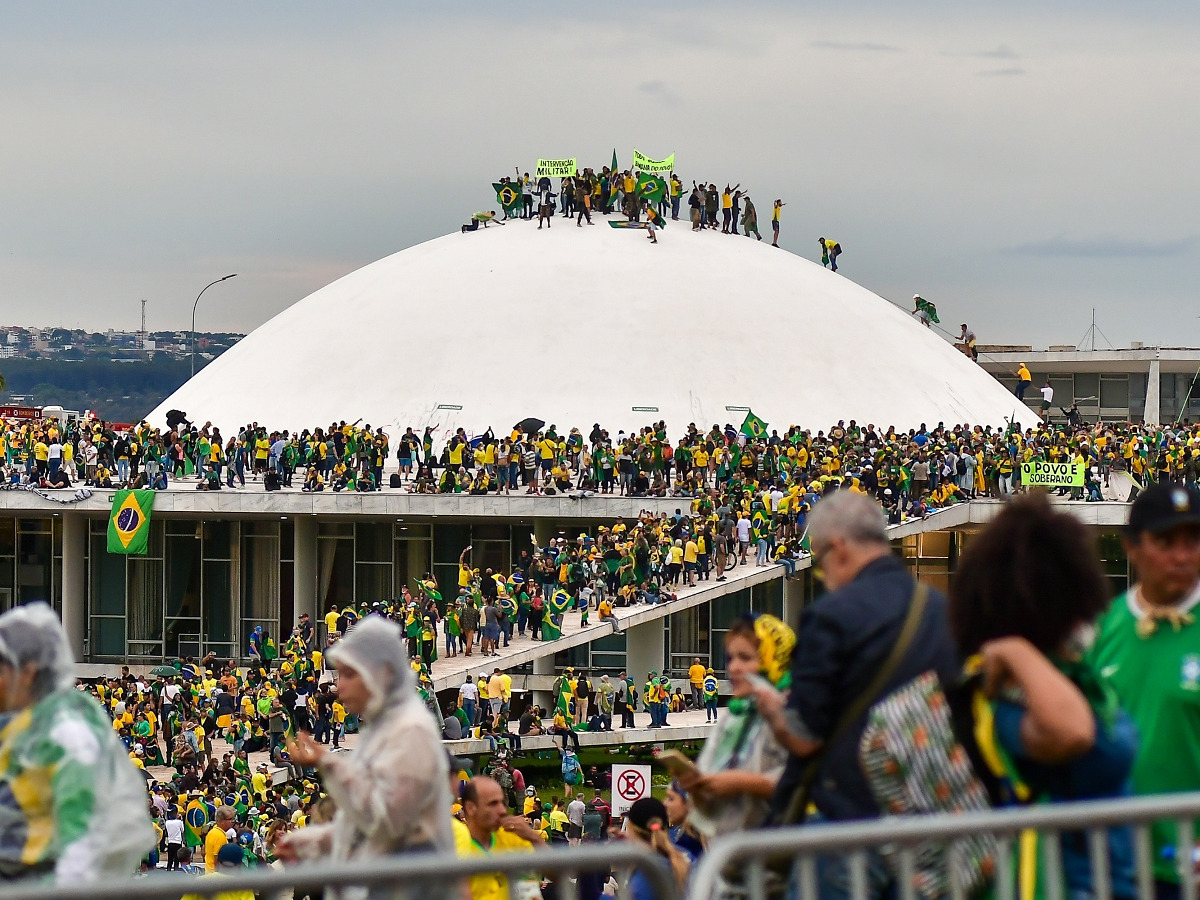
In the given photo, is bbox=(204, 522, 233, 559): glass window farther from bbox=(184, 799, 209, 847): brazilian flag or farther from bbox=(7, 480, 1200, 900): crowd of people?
bbox=(7, 480, 1200, 900): crowd of people

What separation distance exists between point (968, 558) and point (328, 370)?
51.2 metres

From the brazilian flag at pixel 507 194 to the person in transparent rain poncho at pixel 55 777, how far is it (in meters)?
54.1

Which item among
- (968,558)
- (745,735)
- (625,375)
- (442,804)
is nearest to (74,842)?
(442,804)

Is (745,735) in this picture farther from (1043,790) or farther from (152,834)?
(152,834)

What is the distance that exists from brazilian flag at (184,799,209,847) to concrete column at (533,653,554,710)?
14.8 meters

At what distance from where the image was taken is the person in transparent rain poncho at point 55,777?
521cm

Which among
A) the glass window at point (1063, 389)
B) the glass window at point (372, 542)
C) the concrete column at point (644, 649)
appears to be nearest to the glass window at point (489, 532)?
the glass window at point (372, 542)

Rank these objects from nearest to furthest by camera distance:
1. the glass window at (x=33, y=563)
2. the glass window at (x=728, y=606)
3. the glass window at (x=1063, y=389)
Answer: the glass window at (x=728, y=606)
the glass window at (x=33, y=563)
the glass window at (x=1063, y=389)

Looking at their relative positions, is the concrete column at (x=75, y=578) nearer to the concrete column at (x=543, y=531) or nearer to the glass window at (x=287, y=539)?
the glass window at (x=287, y=539)

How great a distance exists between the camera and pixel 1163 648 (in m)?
5.41

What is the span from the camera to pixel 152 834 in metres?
5.55

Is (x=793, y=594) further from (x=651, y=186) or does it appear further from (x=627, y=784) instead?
(x=651, y=186)

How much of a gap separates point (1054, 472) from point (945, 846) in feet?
108

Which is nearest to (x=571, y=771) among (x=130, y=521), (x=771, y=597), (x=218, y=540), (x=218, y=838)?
(x=218, y=838)
